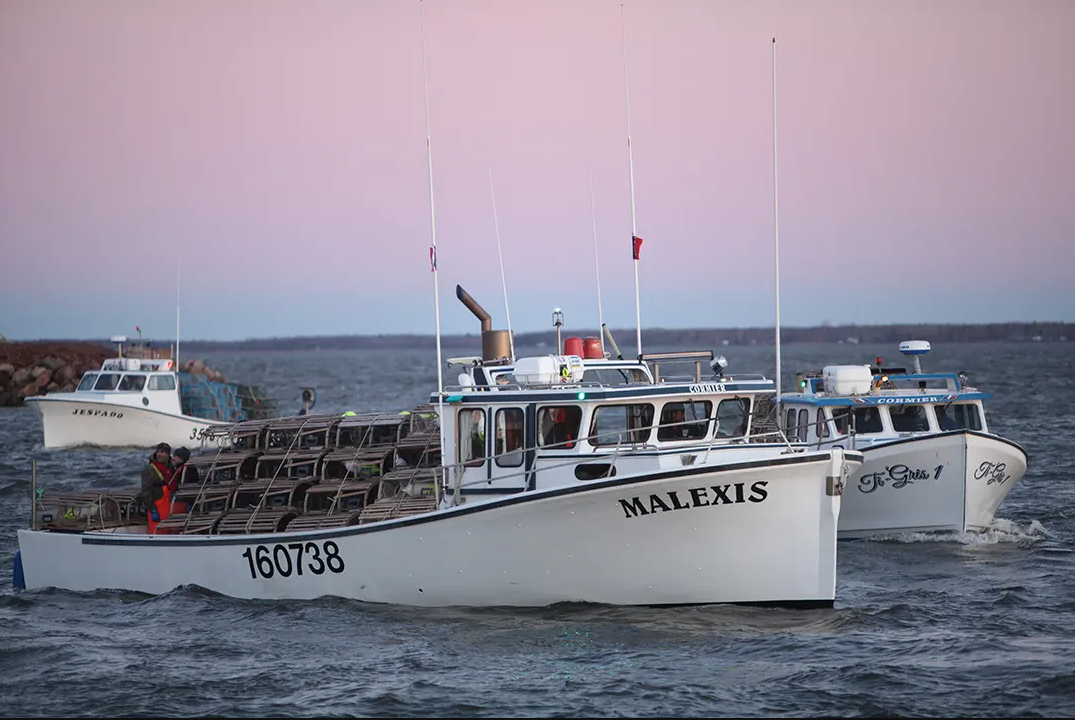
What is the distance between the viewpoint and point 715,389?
661 inches

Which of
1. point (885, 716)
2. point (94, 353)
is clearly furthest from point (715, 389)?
point (94, 353)

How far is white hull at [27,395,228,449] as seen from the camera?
46.5 meters

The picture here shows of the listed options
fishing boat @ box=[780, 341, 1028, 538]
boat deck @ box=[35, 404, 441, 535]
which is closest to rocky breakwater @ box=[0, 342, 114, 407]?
boat deck @ box=[35, 404, 441, 535]

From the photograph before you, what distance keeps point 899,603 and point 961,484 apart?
18.8ft

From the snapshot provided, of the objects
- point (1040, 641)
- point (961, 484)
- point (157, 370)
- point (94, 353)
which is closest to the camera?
point (1040, 641)

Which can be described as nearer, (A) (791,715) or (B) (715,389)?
(A) (791,715)

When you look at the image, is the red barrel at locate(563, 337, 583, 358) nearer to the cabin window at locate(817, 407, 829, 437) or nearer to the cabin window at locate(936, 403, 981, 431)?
the cabin window at locate(817, 407, 829, 437)

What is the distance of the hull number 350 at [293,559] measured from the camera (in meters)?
16.9

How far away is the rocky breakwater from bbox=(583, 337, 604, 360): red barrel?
60.7 meters

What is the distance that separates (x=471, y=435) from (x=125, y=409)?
33234mm

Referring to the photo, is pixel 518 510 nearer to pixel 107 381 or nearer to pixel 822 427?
pixel 822 427

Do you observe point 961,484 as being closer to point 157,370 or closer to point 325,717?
point 325,717

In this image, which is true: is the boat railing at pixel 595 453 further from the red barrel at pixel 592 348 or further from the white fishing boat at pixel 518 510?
the red barrel at pixel 592 348

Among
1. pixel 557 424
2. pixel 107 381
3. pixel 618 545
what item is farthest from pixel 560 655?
pixel 107 381
